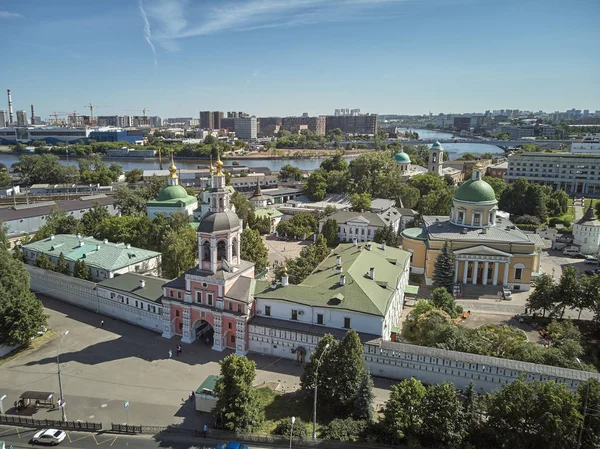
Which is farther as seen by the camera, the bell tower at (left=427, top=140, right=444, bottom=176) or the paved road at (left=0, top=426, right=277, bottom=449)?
the bell tower at (left=427, top=140, right=444, bottom=176)

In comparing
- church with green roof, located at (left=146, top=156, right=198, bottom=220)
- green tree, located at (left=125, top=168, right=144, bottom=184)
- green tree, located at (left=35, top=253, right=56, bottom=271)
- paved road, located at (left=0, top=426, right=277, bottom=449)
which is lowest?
paved road, located at (left=0, top=426, right=277, bottom=449)

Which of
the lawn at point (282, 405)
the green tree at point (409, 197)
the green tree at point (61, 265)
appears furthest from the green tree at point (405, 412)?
the green tree at point (409, 197)

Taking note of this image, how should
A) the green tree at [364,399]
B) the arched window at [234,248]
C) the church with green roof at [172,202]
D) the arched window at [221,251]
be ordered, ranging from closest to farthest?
the green tree at [364,399]
the arched window at [221,251]
the arched window at [234,248]
the church with green roof at [172,202]

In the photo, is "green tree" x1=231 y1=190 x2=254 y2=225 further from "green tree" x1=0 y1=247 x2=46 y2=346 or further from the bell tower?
the bell tower

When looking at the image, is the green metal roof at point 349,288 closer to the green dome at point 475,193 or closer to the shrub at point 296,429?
the shrub at point 296,429

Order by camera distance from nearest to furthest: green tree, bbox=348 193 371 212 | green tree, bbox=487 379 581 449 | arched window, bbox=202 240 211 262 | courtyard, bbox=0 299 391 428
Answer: green tree, bbox=487 379 581 449 → courtyard, bbox=0 299 391 428 → arched window, bbox=202 240 211 262 → green tree, bbox=348 193 371 212

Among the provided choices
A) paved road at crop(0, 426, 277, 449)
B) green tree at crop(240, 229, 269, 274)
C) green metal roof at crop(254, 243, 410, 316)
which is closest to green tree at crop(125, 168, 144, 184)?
green tree at crop(240, 229, 269, 274)

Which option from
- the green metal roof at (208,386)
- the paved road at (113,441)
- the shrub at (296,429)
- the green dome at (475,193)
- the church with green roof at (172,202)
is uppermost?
the green dome at (475,193)
